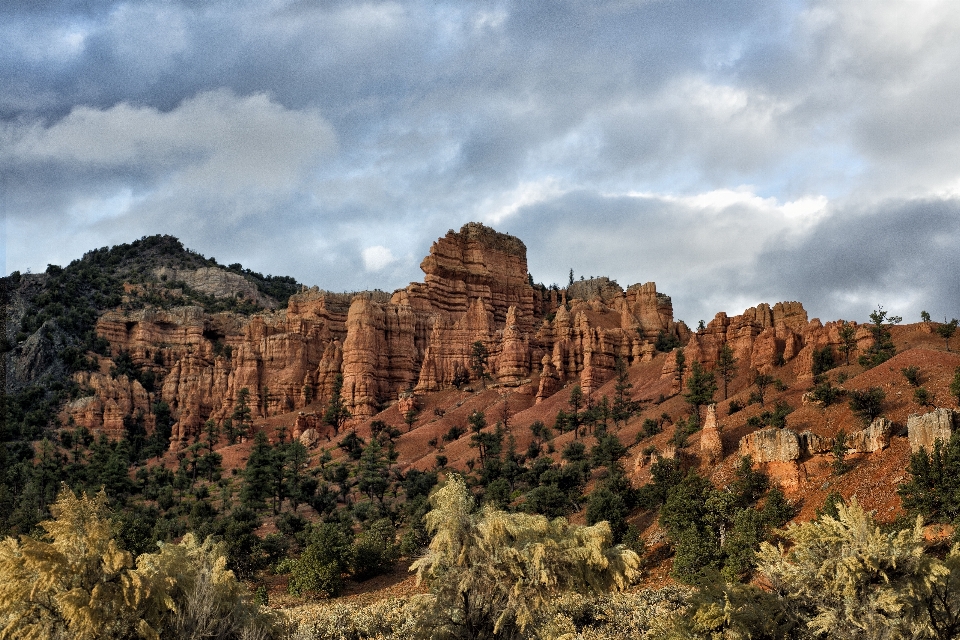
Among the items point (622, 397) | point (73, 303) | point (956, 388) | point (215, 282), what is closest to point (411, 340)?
point (622, 397)

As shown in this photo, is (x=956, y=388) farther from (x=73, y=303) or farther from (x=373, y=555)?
(x=73, y=303)

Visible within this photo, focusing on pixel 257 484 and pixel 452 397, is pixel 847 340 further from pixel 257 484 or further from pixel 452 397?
pixel 257 484

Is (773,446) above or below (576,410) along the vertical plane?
below

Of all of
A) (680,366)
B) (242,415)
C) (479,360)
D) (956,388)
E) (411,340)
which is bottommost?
(956,388)

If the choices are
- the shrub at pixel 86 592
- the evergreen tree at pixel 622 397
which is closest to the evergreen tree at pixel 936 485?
the shrub at pixel 86 592

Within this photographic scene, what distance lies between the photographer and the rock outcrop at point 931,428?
44250 millimetres

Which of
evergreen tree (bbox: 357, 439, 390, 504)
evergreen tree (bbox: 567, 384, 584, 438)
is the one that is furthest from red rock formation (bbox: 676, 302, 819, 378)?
evergreen tree (bbox: 357, 439, 390, 504)

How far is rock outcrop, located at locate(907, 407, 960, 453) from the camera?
44.2m

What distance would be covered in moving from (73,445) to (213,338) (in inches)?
1664

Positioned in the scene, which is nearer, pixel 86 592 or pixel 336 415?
pixel 86 592

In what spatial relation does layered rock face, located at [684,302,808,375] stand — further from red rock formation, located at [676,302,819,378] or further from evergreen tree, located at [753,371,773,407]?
evergreen tree, located at [753,371,773,407]

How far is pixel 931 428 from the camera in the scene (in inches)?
1764

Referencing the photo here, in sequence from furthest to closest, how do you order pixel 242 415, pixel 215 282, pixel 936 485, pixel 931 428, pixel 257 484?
pixel 215 282
pixel 242 415
pixel 257 484
pixel 931 428
pixel 936 485

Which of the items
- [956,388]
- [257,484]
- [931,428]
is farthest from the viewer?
[257,484]
